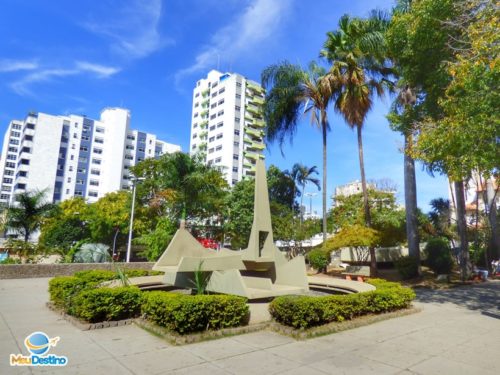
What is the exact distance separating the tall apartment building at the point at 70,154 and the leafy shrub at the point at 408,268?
60453 millimetres

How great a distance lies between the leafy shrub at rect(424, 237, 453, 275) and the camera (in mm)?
21391

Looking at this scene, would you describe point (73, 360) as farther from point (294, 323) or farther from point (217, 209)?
point (217, 209)

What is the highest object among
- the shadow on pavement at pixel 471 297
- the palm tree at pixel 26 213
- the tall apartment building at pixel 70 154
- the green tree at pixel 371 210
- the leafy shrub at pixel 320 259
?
the tall apartment building at pixel 70 154

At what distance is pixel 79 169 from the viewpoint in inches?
3068

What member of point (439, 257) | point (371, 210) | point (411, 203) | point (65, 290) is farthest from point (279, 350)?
point (371, 210)

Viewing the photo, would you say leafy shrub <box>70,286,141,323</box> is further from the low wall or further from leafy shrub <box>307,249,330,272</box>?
leafy shrub <box>307,249,330,272</box>

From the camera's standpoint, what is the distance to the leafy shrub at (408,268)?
65.6 ft

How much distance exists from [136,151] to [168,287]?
7737cm

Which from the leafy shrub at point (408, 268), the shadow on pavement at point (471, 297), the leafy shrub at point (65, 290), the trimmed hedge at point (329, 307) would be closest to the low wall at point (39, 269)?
the leafy shrub at point (65, 290)

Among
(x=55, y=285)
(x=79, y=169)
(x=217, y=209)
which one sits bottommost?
(x=55, y=285)

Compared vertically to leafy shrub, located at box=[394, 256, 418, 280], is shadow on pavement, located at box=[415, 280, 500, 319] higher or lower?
lower

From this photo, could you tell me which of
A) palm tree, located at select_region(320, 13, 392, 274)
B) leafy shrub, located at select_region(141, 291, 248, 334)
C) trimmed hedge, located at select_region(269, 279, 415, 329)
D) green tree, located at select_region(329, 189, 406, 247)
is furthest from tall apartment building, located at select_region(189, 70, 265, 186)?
leafy shrub, located at select_region(141, 291, 248, 334)

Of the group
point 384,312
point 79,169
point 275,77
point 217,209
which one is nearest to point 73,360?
point 384,312

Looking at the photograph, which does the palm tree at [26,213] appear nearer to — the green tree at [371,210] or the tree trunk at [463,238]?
the green tree at [371,210]
